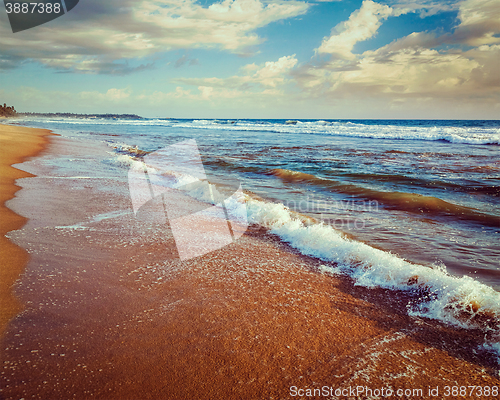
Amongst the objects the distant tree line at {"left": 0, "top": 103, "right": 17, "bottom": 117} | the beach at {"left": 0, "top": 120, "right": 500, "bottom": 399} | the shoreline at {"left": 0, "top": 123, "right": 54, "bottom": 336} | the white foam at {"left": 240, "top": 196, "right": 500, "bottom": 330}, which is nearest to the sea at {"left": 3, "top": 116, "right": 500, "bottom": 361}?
the white foam at {"left": 240, "top": 196, "right": 500, "bottom": 330}

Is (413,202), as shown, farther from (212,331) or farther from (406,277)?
(212,331)

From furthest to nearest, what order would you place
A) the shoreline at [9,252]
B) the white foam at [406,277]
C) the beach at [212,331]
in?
the white foam at [406,277], the shoreline at [9,252], the beach at [212,331]

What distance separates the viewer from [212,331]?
2.61 m

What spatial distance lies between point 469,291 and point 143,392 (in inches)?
121

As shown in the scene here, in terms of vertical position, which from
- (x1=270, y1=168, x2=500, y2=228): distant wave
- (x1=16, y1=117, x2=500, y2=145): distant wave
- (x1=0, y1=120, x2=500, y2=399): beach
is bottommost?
(x1=0, y1=120, x2=500, y2=399): beach

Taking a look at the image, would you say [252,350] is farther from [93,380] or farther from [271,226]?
[271,226]

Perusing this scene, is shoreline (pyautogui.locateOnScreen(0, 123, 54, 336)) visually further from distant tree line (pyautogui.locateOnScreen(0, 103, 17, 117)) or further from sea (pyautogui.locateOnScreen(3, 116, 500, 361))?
distant tree line (pyautogui.locateOnScreen(0, 103, 17, 117))

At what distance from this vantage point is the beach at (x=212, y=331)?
6.82 ft

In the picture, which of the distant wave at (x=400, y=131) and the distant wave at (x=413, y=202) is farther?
the distant wave at (x=400, y=131)

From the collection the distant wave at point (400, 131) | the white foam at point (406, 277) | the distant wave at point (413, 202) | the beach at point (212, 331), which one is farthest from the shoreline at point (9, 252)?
the distant wave at point (400, 131)

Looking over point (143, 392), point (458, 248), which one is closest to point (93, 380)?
point (143, 392)

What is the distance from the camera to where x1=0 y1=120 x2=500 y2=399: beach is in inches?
81.8

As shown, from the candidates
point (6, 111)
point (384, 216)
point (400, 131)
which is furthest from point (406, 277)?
point (6, 111)

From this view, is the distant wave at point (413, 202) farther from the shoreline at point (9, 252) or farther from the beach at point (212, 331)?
the shoreline at point (9, 252)
